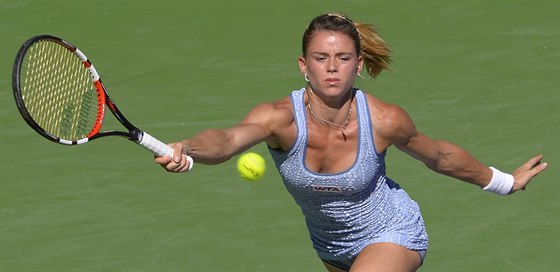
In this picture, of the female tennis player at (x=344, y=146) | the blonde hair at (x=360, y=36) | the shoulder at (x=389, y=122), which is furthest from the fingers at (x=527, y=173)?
the blonde hair at (x=360, y=36)

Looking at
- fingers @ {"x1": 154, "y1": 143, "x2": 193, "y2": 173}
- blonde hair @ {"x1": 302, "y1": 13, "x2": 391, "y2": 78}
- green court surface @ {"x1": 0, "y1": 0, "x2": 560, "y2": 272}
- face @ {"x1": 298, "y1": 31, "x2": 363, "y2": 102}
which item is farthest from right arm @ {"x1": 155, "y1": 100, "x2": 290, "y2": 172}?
green court surface @ {"x1": 0, "y1": 0, "x2": 560, "y2": 272}

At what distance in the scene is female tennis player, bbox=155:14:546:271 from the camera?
7.27 m

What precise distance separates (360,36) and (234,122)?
3.82 metres

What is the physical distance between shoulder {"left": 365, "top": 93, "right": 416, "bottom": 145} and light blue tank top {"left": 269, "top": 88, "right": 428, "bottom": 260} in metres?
0.04

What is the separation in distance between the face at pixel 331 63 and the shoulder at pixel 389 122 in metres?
0.23

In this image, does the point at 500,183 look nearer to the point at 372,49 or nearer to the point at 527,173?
the point at 527,173

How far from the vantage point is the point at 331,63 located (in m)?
7.23

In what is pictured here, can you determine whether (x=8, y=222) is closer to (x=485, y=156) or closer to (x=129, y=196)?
(x=129, y=196)

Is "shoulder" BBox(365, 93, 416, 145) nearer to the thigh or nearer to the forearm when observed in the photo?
the forearm

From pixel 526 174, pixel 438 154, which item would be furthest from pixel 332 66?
pixel 526 174

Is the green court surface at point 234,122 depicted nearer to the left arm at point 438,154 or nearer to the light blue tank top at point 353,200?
the left arm at point 438,154

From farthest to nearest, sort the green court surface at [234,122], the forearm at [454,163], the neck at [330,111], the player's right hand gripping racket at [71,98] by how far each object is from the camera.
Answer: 1. the green court surface at [234,122]
2. the forearm at [454,163]
3. the neck at [330,111]
4. the player's right hand gripping racket at [71,98]

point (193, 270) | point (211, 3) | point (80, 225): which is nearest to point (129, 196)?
point (80, 225)

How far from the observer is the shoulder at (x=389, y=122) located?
24.5 ft
